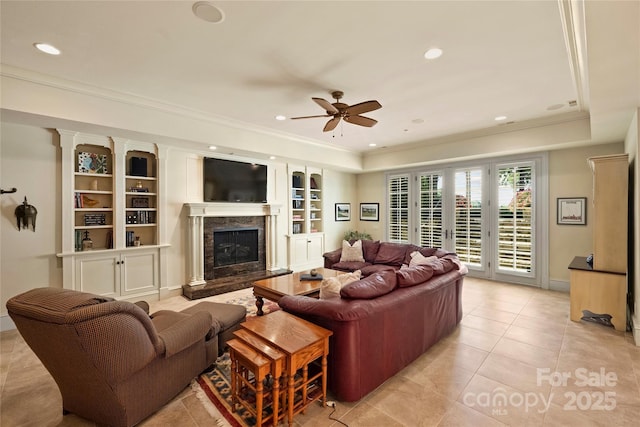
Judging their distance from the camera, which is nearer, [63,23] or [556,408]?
[556,408]

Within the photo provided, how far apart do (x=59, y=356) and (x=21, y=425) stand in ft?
2.71

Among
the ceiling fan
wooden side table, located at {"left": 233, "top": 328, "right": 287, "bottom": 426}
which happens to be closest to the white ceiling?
the ceiling fan

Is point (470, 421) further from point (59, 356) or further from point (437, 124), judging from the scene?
point (437, 124)

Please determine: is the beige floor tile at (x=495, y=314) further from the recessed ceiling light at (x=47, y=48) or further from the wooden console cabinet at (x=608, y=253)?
the recessed ceiling light at (x=47, y=48)

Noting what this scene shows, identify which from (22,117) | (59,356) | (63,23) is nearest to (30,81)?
(22,117)

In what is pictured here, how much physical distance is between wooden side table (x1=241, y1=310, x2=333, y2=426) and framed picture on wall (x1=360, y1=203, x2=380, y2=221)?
18.9ft

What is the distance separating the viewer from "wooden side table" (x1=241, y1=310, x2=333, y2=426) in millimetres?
1882

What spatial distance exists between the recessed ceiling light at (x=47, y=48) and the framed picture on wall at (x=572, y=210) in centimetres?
726

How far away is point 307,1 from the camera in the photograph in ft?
6.82

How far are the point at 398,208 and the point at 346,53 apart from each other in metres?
5.11

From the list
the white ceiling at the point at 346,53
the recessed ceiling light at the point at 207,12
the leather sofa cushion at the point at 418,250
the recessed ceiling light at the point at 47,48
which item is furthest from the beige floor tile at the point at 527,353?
the recessed ceiling light at the point at 47,48

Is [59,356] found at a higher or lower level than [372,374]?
higher

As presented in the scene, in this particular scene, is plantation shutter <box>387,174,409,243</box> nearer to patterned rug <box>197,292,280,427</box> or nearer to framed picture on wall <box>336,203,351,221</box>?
framed picture on wall <box>336,203,351,221</box>

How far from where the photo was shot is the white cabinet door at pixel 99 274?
4.02 meters
